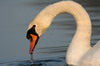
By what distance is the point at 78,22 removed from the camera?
8.72 metres

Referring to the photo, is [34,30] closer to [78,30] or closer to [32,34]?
[32,34]

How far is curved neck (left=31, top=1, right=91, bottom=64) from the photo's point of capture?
8.50 meters

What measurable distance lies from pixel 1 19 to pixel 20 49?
2505 mm

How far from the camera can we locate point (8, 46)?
10.4m

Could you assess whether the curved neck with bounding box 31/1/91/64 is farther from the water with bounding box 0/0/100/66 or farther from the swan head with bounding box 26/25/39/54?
the water with bounding box 0/0/100/66

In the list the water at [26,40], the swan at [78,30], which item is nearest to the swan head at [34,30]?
the swan at [78,30]

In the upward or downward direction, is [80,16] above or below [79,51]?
above

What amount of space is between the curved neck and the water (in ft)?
2.94

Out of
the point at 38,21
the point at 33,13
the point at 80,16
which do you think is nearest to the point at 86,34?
the point at 80,16

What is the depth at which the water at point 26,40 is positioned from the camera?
9703mm

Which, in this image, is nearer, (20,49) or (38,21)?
(38,21)

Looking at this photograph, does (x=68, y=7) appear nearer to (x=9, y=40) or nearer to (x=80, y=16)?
(x=80, y=16)

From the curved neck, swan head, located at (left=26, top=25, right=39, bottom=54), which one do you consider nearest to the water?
the curved neck

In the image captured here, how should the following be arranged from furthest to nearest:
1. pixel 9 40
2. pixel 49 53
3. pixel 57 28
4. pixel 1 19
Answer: pixel 1 19 → pixel 57 28 → pixel 9 40 → pixel 49 53
